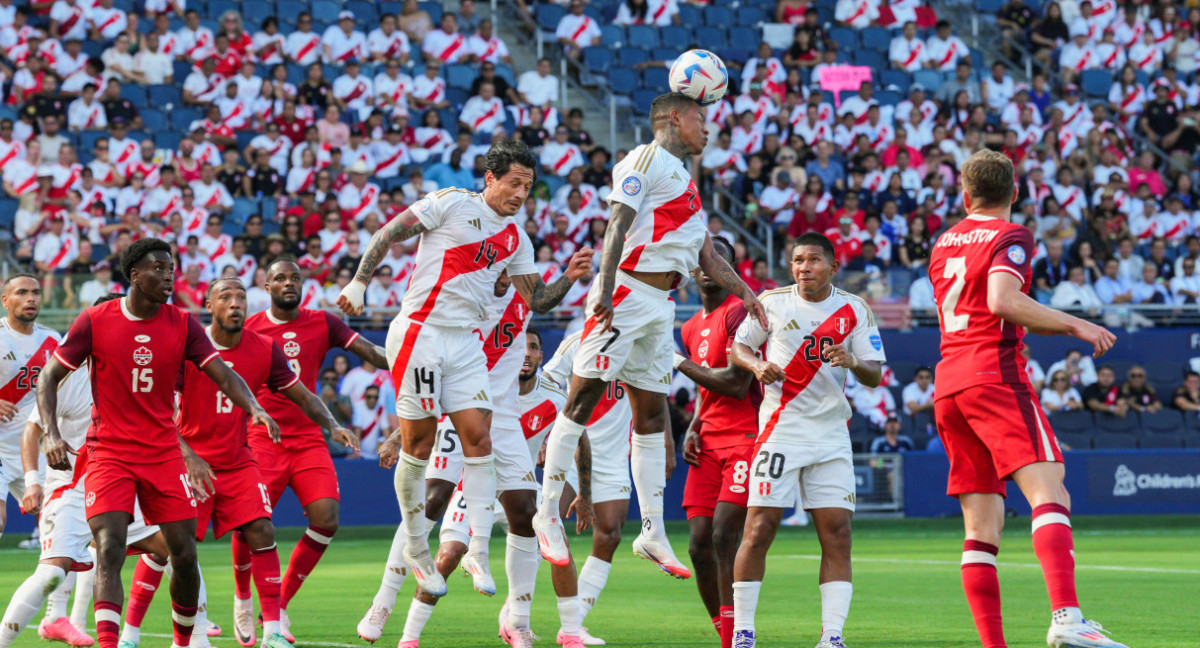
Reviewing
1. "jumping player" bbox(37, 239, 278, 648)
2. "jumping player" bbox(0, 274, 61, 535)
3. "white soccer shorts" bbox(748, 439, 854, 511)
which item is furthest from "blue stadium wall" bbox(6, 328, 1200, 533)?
"jumping player" bbox(37, 239, 278, 648)

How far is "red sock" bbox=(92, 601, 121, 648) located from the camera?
820 cm

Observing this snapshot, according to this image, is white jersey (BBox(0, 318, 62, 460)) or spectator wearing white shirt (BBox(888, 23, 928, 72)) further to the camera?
spectator wearing white shirt (BBox(888, 23, 928, 72))

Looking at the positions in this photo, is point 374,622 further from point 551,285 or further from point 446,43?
point 446,43

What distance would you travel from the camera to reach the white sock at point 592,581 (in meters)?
10.3

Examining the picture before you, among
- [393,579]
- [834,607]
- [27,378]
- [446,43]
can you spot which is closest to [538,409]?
[393,579]

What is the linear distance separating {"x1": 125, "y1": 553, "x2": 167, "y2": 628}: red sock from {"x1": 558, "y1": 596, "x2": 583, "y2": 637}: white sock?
2.51 metres

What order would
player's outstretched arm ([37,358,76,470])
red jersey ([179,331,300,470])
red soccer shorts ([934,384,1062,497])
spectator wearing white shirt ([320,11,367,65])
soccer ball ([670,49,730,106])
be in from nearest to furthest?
red soccer shorts ([934,384,1062,497]), player's outstretched arm ([37,358,76,470]), soccer ball ([670,49,730,106]), red jersey ([179,331,300,470]), spectator wearing white shirt ([320,11,367,65])

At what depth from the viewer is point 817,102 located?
88.1ft

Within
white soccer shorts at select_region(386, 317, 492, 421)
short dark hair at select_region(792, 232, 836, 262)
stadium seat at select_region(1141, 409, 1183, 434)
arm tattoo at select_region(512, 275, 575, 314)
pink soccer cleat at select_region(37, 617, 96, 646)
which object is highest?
short dark hair at select_region(792, 232, 836, 262)

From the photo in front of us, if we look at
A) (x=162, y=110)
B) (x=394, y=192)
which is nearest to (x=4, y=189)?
(x=162, y=110)

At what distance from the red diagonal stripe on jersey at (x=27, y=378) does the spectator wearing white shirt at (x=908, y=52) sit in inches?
832

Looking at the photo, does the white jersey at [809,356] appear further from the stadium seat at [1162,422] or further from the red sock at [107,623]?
the stadium seat at [1162,422]

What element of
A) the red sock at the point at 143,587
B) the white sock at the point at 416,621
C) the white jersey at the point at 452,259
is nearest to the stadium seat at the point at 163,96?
the red sock at the point at 143,587

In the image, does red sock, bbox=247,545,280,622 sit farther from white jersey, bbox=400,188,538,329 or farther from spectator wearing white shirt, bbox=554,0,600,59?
spectator wearing white shirt, bbox=554,0,600,59
